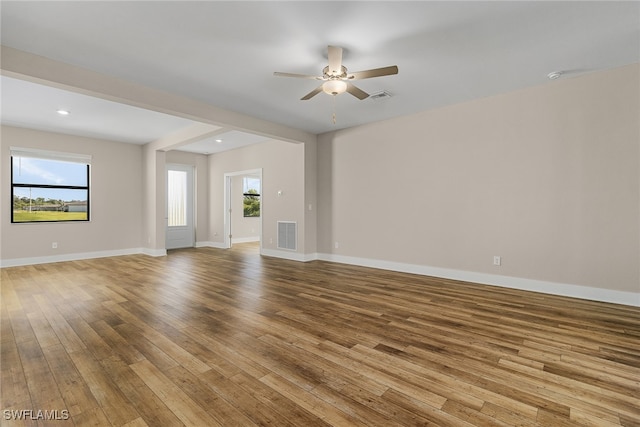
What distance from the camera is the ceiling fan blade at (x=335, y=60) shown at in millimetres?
2808

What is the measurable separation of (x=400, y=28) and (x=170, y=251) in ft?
24.4

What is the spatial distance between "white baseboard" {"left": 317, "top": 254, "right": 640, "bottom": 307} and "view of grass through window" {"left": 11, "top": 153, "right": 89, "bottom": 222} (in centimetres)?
630

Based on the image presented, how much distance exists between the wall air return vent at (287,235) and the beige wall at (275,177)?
12 centimetres

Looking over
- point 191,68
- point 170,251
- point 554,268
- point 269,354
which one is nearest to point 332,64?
Answer: point 191,68

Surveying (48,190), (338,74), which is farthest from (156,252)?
(338,74)

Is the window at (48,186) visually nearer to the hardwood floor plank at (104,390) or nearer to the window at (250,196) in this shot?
the window at (250,196)

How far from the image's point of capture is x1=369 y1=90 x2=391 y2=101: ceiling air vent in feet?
13.9

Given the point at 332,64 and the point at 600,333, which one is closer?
the point at 600,333

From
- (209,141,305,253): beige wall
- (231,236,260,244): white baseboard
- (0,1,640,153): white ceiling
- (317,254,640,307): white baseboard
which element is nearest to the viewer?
(0,1,640,153): white ceiling

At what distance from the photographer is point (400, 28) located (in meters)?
2.72

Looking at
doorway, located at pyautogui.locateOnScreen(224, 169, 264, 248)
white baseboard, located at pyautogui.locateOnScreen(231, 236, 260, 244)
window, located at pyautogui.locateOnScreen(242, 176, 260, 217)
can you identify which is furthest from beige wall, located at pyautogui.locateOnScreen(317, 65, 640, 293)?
window, located at pyautogui.locateOnScreen(242, 176, 260, 217)

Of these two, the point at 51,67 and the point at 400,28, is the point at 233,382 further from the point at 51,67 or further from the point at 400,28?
the point at 51,67

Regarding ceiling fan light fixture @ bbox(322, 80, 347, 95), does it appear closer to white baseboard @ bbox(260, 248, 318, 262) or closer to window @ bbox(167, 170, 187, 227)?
white baseboard @ bbox(260, 248, 318, 262)

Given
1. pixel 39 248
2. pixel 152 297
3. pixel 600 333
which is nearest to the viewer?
pixel 600 333
